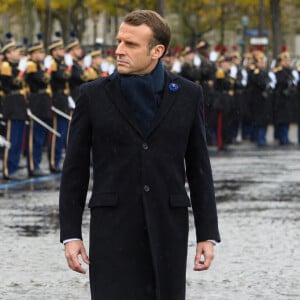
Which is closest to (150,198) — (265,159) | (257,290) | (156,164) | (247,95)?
(156,164)

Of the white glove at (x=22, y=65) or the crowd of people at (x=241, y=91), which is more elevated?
the white glove at (x=22, y=65)

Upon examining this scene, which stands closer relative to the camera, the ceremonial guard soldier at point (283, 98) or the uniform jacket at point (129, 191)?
the uniform jacket at point (129, 191)

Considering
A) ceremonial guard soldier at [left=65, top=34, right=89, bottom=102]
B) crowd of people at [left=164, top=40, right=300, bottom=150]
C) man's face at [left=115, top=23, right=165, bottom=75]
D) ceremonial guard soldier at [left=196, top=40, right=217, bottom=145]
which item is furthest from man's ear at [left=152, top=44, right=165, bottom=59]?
ceremonial guard soldier at [left=196, top=40, right=217, bottom=145]

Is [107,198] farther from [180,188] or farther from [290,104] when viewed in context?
[290,104]

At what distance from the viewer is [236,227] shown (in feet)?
42.0

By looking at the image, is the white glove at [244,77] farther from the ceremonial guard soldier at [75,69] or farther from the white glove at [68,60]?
the white glove at [68,60]

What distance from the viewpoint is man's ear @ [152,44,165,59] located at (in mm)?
5426

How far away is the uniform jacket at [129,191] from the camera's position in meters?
5.43

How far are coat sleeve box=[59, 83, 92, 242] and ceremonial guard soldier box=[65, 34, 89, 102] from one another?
15666 mm

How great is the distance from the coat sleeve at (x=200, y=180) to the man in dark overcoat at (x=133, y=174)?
25 mm

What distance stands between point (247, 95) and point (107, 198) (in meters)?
25.4

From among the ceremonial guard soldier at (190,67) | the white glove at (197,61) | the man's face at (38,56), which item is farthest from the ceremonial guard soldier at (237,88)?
the man's face at (38,56)

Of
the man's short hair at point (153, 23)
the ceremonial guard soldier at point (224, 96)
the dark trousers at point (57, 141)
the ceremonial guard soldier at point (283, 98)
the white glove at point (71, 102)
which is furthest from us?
the ceremonial guard soldier at point (283, 98)

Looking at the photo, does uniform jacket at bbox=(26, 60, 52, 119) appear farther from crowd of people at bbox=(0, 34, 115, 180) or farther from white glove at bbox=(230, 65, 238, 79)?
white glove at bbox=(230, 65, 238, 79)
